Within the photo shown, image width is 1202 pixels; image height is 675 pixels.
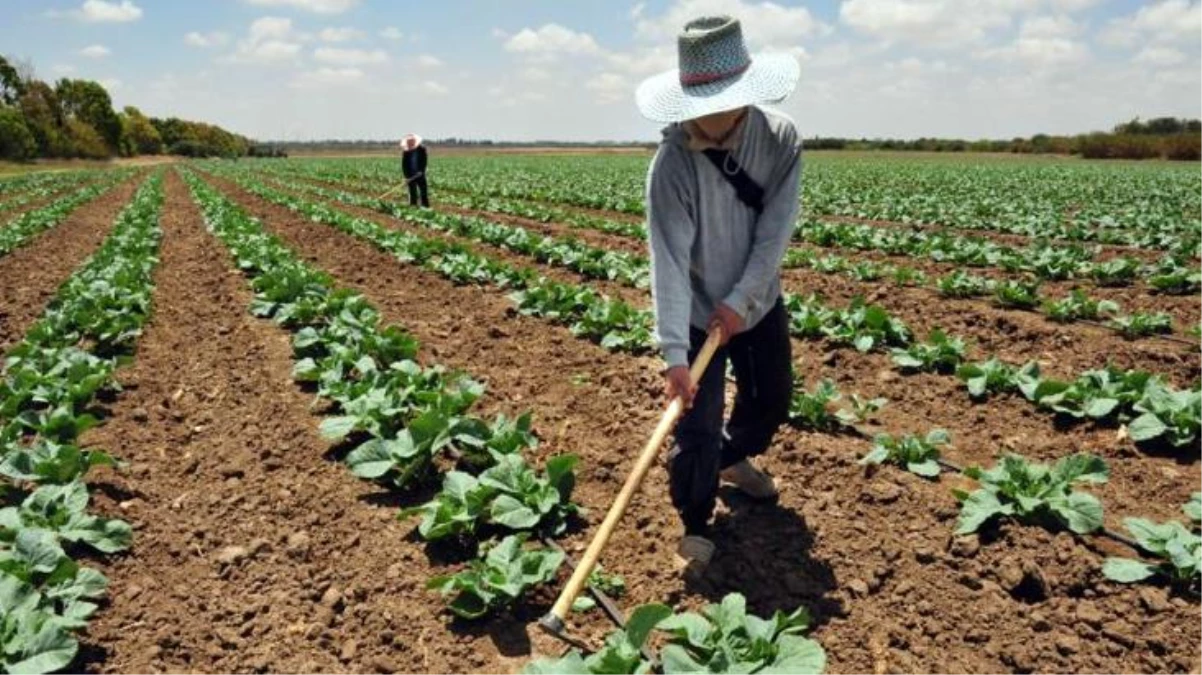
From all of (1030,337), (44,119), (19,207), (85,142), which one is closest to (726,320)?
(1030,337)

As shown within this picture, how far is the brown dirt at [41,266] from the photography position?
922 cm

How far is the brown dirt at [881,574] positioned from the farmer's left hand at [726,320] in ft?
3.60

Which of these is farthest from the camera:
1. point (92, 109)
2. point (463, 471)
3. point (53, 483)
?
point (92, 109)

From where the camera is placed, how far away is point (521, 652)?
3279mm

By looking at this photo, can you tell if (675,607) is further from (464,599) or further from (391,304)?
(391,304)

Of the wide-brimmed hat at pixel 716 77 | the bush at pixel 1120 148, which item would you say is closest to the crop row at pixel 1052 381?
the wide-brimmed hat at pixel 716 77

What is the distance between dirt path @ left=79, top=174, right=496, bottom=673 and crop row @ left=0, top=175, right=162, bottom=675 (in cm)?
19

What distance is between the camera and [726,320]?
3.41 m

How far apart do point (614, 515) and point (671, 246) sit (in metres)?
1.04

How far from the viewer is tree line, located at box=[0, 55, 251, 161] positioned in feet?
238

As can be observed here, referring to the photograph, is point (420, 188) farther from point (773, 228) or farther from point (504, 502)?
point (773, 228)

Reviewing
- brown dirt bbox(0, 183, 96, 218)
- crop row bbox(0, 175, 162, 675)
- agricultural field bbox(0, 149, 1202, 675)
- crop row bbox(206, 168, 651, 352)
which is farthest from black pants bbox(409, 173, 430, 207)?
crop row bbox(0, 175, 162, 675)

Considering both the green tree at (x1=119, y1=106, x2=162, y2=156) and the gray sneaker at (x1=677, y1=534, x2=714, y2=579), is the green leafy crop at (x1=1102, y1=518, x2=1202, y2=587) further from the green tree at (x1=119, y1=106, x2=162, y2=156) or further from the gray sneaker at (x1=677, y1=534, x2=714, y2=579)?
the green tree at (x1=119, y1=106, x2=162, y2=156)

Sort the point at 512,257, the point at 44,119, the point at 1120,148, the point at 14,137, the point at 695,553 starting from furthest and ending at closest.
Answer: the point at 44,119 < the point at 14,137 < the point at 1120,148 < the point at 512,257 < the point at 695,553
